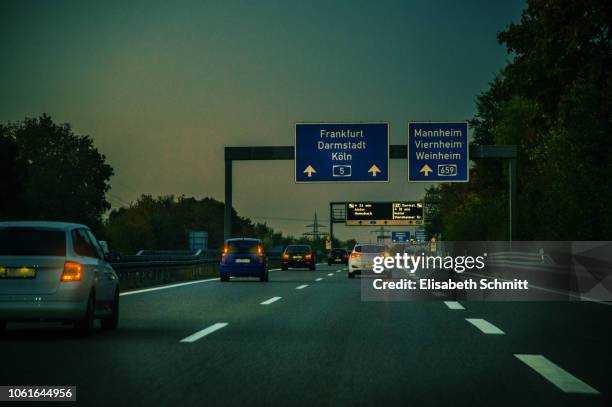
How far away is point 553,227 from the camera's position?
1492 inches

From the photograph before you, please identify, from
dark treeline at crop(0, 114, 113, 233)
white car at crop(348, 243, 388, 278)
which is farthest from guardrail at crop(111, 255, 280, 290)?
dark treeline at crop(0, 114, 113, 233)

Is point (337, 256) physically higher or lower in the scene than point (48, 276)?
lower

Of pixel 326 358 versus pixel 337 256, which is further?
pixel 337 256

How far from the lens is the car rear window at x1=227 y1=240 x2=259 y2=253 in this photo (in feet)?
99.7

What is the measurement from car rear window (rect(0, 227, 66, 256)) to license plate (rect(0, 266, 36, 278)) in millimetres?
336

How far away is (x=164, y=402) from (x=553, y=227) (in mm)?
33620

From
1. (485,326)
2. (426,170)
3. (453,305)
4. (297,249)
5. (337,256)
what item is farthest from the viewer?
(337,256)

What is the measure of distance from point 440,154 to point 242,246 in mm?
9496

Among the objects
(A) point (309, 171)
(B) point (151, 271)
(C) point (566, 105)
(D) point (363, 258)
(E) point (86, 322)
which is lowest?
(B) point (151, 271)

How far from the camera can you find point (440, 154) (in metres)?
34.8

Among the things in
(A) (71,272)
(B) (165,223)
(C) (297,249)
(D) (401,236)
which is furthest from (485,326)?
(B) (165,223)

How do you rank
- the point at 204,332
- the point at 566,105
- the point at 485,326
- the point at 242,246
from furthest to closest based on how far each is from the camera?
the point at 242,246 < the point at 566,105 < the point at 485,326 < the point at 204,332

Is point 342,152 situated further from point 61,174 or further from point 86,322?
point 61,174

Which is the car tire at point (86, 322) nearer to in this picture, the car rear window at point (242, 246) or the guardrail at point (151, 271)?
the guardrail at point (151, 271)
